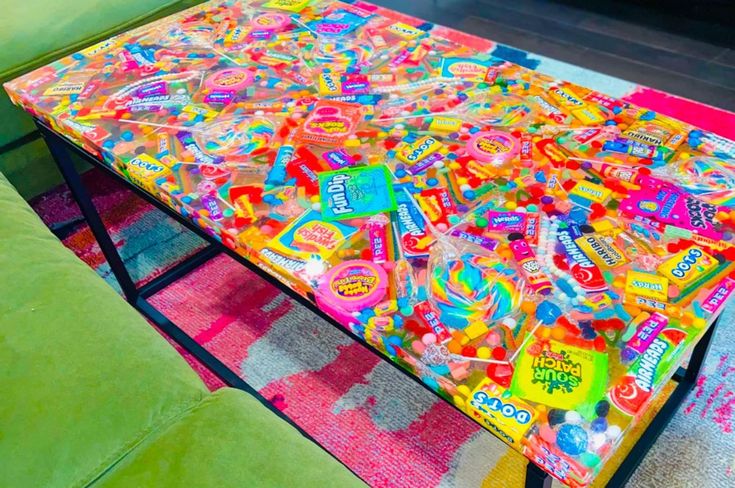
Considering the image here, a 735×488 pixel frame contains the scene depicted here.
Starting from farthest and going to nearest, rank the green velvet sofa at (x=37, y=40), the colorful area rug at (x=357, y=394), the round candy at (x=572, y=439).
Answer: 1. the green velvet sofa at (x=37, y=40)
2. the colorful area rug at (x=357, y=394)
3. the round candy at (x=572, y=439)

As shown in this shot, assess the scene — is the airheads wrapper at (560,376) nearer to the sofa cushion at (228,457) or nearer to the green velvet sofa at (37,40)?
the sofa cushion at (228,457)

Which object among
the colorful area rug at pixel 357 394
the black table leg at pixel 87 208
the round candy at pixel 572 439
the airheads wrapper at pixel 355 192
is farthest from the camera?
the black table leg at pixel 87 208

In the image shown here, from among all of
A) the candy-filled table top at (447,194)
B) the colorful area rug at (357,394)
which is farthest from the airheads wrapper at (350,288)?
the colorful area rug at (357,394)

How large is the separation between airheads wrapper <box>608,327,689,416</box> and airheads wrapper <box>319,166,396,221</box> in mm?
369

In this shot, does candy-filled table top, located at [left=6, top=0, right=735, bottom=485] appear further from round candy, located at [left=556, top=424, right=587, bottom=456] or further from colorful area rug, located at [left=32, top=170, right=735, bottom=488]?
colorful area rug, located at [left=32, top=170, right=735, bottom=488]

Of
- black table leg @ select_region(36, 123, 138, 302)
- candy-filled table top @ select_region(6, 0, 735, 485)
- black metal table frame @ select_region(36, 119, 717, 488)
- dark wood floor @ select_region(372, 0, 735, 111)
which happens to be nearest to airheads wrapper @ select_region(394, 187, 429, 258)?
candy-filled table top @ select_region(6, 0, 735, 485)

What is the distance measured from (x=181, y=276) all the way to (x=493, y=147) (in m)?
0.77

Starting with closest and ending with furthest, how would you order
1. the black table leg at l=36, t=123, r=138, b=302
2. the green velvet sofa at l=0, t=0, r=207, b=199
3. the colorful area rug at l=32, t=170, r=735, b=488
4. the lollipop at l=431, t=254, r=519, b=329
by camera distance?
1. the lollipop at l=431, t=254, r=519, b=329
2. the colorful area rug at l=32, t=170, r=735, b=488
3. the black table leg at l=36, t=123, r=138, b=302
4. the green velvet sofa at l=0, t=0, r=207, b=199

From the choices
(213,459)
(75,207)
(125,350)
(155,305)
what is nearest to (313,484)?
(213,459)

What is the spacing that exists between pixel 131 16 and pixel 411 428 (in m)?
1.13

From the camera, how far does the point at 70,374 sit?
78cm

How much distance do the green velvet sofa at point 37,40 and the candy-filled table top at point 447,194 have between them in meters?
0.23

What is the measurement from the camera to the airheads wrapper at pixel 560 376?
673mm

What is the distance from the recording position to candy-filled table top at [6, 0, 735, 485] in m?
0.71
